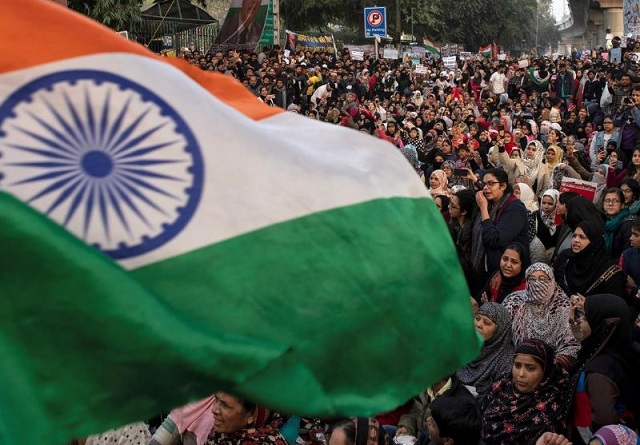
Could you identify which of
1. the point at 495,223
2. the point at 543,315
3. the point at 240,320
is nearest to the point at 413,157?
the point at 495,223

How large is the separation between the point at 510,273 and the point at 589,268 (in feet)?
1.73

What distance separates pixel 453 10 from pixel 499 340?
4549 cm

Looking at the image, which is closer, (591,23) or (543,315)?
(543,315)

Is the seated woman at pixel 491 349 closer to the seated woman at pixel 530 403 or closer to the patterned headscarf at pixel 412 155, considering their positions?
the seated woman at pixel 530 403

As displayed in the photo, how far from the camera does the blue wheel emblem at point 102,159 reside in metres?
2.22

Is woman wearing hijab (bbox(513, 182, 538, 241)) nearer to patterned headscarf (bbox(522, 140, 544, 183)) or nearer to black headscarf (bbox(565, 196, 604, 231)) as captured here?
black headscarf (bbox(565, 196, 604, 231))

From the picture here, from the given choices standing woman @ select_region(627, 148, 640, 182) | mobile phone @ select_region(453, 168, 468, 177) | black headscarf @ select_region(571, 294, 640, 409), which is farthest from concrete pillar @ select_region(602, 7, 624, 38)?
black headscarf @ select_region(571, 294, 640, 409)

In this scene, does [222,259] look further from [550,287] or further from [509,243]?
[509,243]

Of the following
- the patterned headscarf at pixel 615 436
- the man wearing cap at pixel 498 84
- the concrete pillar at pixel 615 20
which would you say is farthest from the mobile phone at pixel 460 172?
the concrete pillar at pixel 615 20

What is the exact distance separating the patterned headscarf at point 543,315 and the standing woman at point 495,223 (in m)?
1.24

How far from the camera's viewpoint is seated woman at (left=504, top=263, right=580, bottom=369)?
5578 mm

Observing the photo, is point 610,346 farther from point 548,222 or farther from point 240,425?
point 548,222

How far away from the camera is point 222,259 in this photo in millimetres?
2332

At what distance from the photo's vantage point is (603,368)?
15.8 ft
